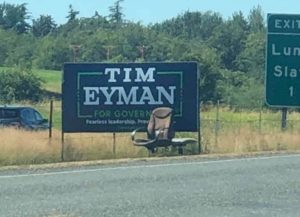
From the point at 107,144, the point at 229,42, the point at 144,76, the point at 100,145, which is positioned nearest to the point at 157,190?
the point at 100,145

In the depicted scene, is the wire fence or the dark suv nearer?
the wire fence

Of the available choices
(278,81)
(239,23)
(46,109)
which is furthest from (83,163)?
(239,23)

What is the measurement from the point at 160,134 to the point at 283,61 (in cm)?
416

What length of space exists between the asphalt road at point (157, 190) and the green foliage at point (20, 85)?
51.5 meters

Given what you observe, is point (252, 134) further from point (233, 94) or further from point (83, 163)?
point (233, 94)

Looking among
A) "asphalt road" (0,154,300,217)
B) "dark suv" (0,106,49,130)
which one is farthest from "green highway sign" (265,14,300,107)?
"dark suv" (0,106,49,130)

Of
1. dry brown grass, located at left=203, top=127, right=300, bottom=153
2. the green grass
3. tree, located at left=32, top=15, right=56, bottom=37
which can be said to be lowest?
the green grass

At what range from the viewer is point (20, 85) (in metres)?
72.1

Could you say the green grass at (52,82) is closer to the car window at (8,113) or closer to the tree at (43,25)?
the car window at (8,113)

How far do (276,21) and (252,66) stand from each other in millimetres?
80393

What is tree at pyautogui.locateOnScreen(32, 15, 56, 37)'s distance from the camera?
17975 cm

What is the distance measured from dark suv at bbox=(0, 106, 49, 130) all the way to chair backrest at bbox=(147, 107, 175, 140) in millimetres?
7399

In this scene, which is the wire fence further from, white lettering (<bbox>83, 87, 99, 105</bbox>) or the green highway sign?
the green highway sign

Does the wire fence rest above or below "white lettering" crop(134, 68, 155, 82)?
below
